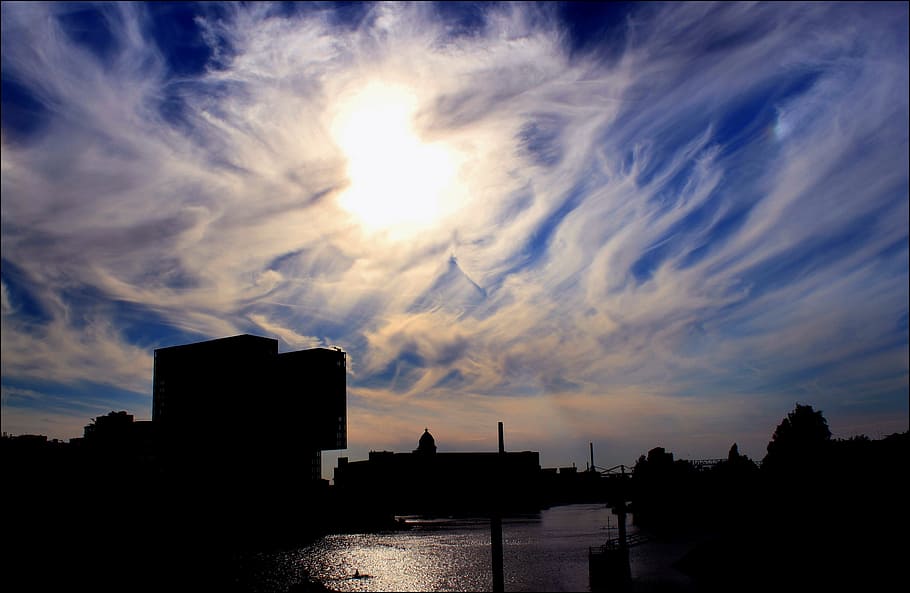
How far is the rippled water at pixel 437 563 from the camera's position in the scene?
104188 millimetres

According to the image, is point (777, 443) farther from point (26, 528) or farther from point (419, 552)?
point (26, 528)

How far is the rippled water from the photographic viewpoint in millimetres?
104188

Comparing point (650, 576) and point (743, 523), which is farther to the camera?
point (650, 576)

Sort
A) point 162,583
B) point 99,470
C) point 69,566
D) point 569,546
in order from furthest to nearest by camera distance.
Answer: point 99,470 < point 569,546 < point 69,566 < point 162,583

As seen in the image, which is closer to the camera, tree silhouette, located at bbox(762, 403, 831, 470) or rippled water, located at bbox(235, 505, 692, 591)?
rippled water, located at bbox(235, 505, 692, 591)

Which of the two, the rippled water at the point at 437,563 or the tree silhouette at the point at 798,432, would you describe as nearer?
the rippled water at the point at 437,563

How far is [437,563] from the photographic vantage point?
12838cm

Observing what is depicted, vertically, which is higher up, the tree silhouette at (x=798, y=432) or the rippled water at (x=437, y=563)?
the tree silhouette at (x=798, y=432)

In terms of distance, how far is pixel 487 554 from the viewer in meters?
139

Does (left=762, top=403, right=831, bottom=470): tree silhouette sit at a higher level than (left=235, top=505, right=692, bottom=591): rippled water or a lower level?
higher

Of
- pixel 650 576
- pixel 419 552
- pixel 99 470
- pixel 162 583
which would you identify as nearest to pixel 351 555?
pixel 419 552

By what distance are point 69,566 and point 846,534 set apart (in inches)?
4743

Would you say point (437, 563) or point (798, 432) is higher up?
point (798, 432)

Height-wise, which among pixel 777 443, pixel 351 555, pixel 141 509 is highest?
pixel 777 443
